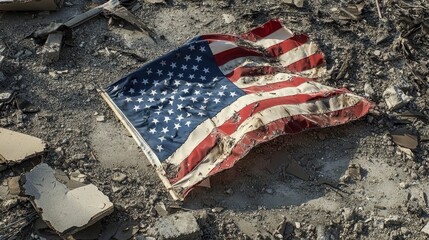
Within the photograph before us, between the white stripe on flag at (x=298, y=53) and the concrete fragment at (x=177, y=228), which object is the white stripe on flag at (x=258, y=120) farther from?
the white stripe on flag at (x=298, y=53)

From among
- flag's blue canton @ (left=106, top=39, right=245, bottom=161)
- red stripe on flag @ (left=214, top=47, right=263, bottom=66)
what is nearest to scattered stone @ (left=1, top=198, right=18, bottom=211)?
flag's blue canton @ (left=106, top=39, right=245, bottom=161)

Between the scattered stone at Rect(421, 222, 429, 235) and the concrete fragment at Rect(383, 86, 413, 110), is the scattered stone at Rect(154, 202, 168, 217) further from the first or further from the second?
the concrete fragment at Rect(383, 86, 413, 110)

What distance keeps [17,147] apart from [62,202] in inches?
39.0

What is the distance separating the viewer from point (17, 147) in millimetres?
5898

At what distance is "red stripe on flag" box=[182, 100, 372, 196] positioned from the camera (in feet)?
19.1

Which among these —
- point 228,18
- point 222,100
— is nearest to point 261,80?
point 222,100

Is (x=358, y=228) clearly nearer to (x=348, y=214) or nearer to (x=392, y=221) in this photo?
(x=348, y=214)

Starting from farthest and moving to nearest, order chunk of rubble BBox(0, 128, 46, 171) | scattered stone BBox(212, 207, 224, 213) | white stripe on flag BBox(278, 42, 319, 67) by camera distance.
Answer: white stripe on flag BBox(278, 42, 319, 67), chunk of rubble BBox(0, 128, 46, 171), scattered stone BBox(212, 207, 224, 213)

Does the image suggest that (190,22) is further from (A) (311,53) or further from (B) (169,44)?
(A) (311,53)

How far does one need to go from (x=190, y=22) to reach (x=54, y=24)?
185cm

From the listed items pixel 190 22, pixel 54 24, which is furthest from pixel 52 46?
pixel 190 22

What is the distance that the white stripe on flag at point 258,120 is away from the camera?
5.79 metres

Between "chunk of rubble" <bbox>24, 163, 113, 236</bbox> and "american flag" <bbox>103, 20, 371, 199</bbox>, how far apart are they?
0.77 m

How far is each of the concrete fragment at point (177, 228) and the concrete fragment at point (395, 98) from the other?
3.07 meters
